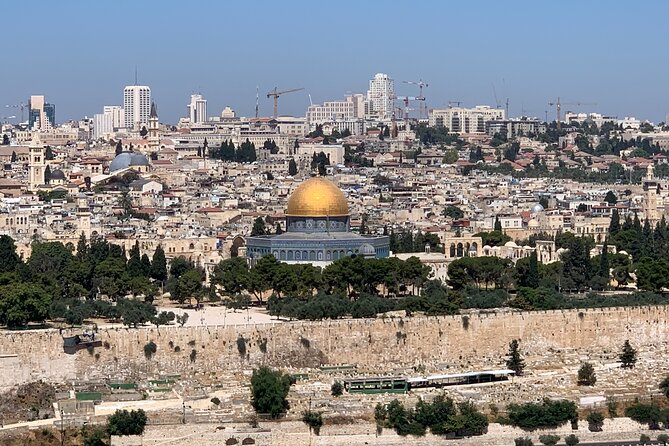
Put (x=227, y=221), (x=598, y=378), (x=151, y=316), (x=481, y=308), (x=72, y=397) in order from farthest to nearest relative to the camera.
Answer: (x=227, y=221) → (x=481, y=308) → (x=151, y=316) → (x=598, y=378) → (x=72, y=397)

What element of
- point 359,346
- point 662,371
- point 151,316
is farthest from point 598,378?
point 151,316

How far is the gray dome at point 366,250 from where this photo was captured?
53312 millimetres

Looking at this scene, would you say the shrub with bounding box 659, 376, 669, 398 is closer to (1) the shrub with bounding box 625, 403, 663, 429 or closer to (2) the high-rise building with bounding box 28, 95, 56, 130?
(1) the shrub with bounding box 625, 403, 663, 429

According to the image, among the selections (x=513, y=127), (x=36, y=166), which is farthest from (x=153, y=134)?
(x=513, y=127)

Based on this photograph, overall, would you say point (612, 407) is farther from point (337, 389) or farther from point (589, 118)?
point (589, 118)

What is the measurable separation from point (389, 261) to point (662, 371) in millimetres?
10747

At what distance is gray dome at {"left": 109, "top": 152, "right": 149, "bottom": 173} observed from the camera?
99000 mm

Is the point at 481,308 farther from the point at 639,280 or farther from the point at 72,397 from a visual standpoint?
the point at 72,397

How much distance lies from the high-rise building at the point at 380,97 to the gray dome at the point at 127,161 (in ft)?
214

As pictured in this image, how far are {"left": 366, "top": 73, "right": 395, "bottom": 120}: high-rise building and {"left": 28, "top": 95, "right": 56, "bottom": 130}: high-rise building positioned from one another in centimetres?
2690

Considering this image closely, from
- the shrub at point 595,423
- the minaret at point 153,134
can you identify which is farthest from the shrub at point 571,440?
the minaret at point 153,134

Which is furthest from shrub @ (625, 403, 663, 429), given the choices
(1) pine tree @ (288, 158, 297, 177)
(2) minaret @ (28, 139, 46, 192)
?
(1) pine tree @ (288, 158, 297, 177)

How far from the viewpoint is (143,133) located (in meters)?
128

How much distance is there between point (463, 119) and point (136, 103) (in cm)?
3338
